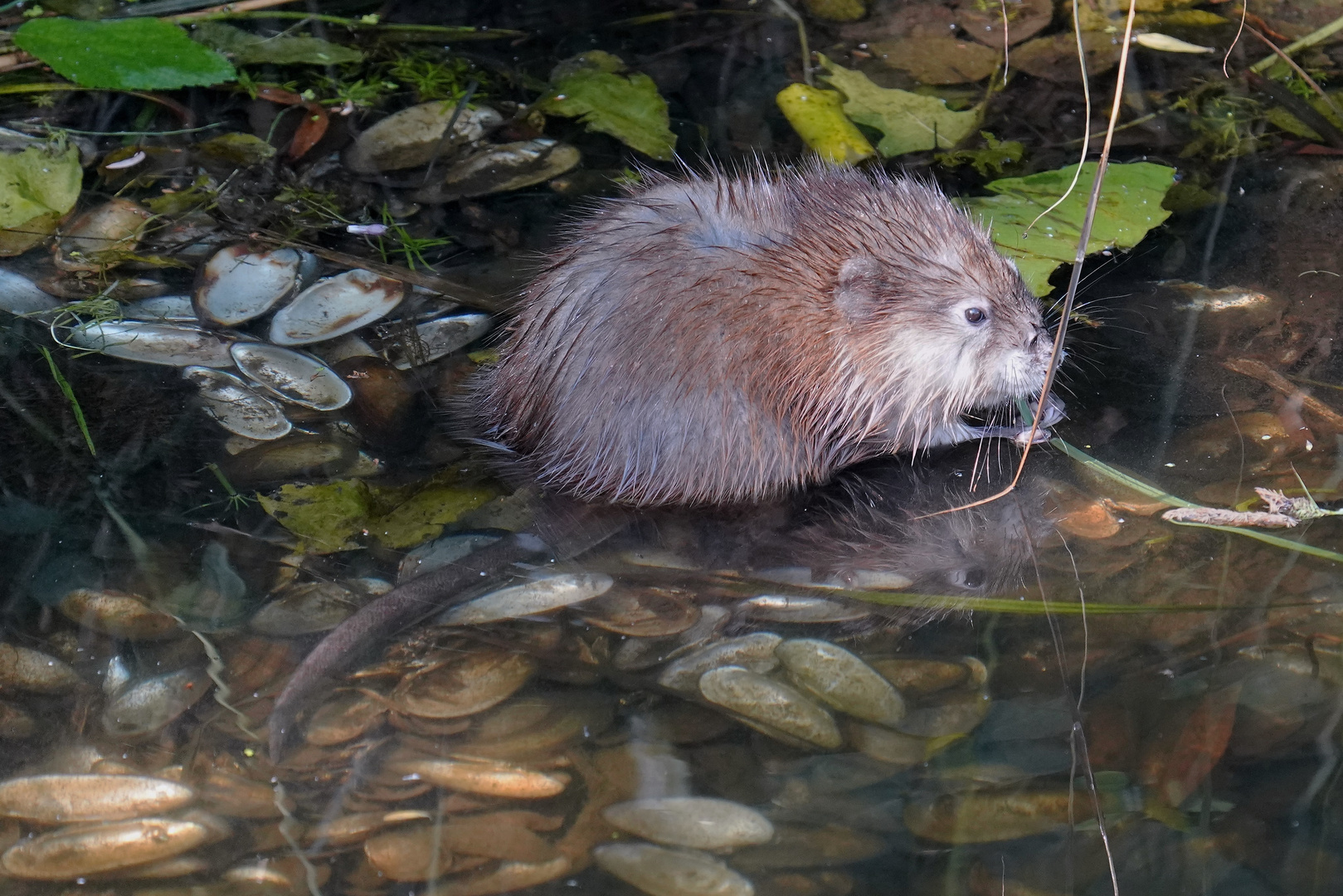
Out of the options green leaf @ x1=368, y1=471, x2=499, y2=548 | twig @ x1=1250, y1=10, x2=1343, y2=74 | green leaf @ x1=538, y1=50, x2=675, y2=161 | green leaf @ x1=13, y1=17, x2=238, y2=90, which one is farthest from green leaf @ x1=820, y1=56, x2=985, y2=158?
green leaf @ x1=13, y1=17, x2=238, y2=90

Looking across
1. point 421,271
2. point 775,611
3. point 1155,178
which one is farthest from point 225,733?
point 1155,178

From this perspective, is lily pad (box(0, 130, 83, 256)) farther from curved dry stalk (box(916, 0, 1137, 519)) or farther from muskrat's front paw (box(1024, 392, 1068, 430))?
muskrat's front paw (box(1024, 392, 1068, 430))

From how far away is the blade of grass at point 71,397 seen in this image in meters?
2.54

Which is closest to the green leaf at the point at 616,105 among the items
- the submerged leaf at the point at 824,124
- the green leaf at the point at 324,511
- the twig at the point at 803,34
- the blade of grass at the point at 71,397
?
the submerged leaf at the point at 824,124

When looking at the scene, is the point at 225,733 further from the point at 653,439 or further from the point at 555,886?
the point at 653,439

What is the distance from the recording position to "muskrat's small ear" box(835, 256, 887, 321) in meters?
2.60

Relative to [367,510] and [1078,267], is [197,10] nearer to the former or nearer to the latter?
[367,510]

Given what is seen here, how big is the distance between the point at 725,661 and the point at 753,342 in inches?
31.1

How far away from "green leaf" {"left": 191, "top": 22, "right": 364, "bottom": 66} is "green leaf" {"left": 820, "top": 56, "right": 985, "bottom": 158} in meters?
1.53

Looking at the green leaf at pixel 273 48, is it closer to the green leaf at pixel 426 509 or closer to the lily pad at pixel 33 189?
the lily pad at pixel 33 189

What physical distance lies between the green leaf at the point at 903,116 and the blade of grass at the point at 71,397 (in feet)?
7.27

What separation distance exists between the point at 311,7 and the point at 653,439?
2.25 metres

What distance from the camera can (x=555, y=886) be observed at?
170 cm

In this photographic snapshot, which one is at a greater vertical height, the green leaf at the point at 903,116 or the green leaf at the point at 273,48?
the green leaf at the point at 273,48
